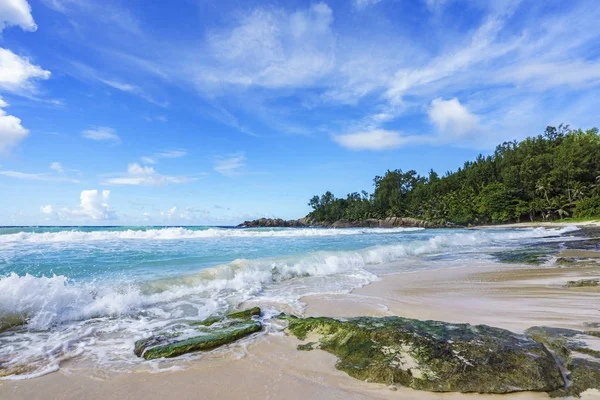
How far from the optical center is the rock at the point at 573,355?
2.78 meters

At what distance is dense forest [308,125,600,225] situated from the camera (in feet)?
184

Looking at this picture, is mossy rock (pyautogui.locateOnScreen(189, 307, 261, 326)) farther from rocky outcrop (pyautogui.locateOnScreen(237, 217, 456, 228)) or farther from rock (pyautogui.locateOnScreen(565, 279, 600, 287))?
rocky outcrop (pyautogui.locateOnScreen(237, 217, 456, 228))

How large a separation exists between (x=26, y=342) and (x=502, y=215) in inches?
2888

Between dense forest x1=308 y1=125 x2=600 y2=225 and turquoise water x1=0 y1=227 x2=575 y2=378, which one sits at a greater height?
→ dense forest x1=308 y1=125 x2=600 y2=225

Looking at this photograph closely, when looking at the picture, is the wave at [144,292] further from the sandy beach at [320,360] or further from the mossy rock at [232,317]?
the sandy beach at [320,360]

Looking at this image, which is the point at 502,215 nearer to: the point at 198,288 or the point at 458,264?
the point at 458,264

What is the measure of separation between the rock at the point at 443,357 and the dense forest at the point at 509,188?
6263 cm

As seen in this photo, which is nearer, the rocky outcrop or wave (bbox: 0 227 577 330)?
wave (bbox: 0 227 577 330)

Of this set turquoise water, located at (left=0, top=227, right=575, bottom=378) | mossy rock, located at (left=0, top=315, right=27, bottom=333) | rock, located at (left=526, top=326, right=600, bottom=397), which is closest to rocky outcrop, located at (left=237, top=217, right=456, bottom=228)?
turquoise water, located at (left=0, top=227, right=575, bottom=378)

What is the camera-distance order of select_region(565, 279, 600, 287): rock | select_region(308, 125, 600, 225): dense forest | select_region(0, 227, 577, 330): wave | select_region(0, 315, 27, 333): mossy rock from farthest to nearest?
1. select_region(308, 125, 600, 225): dense forest
2. select_region(565, 279, 600, 287): rock
3. select_region(0, 227, 577, 330): wave
4. select_region(0, 315, 27, 333): mossy rock

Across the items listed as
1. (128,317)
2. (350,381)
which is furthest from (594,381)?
(128,317)

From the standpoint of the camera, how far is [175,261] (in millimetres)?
12555

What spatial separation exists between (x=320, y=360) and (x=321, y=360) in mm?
11

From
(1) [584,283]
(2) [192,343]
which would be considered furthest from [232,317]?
(1) [584,283]
